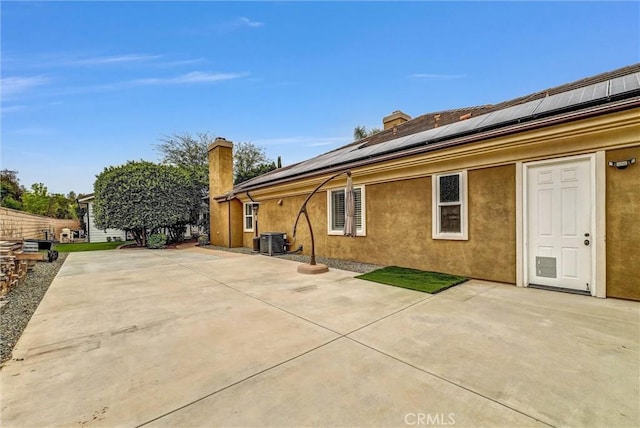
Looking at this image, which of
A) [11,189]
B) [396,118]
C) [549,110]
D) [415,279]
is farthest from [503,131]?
[11,189]

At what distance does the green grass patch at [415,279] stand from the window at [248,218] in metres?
9.10

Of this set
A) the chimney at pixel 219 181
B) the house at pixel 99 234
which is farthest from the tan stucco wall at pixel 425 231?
the house at pixel 99 234

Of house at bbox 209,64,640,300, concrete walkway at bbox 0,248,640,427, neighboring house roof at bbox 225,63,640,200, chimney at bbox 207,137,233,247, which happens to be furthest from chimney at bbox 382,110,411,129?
concrete walkway at bbox 0,248,640,427

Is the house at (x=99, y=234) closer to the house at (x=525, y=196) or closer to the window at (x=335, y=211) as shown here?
the window at (x=335, y=211)

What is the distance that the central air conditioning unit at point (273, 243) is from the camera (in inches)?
426

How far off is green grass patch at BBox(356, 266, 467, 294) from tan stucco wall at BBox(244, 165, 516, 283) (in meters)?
0.37

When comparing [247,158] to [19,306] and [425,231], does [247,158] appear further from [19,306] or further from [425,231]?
[19,306]

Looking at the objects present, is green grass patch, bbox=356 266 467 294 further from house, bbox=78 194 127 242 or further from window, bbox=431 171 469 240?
house, bbox=78 194 127 242

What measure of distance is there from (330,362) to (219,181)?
14.8 meters

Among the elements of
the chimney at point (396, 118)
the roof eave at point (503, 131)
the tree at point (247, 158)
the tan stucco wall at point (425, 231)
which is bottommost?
the tan stucco wall at point (425, 231)

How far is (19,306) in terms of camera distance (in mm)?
4648

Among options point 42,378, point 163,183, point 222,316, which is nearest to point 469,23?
point 222,316

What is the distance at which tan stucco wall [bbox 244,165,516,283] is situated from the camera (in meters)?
5.55

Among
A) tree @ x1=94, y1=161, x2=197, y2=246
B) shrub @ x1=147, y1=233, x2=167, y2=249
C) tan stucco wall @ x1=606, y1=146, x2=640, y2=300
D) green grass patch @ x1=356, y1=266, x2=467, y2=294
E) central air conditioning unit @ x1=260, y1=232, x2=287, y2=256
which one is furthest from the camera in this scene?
shrub @ x1=147, y1=233, x2=167, y2=249
